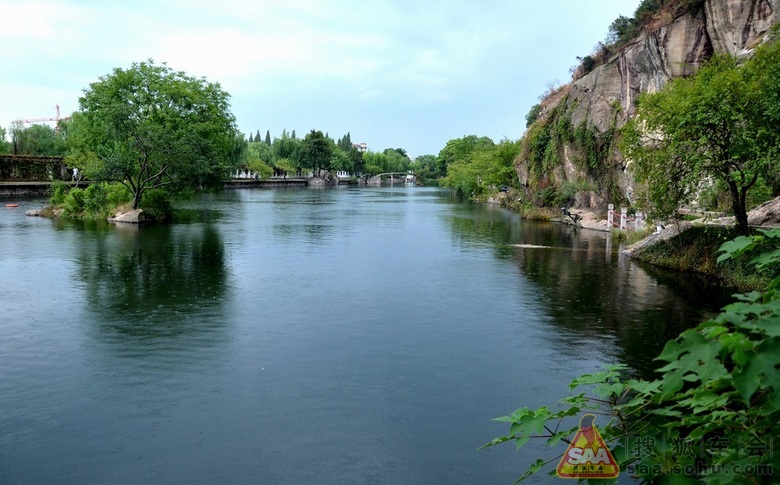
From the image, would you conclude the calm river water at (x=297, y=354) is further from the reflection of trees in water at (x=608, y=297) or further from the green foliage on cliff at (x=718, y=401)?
the green foliage on cliff at (x=718, y=401)

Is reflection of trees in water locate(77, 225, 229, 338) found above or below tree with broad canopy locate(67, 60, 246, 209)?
below

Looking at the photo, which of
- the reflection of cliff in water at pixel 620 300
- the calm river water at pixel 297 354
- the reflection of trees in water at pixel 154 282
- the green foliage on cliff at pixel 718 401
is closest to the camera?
the green foliage on cliff at pixel 718 401

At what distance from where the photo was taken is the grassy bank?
20.2m

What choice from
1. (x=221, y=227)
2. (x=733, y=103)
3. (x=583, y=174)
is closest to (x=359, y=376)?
(x=733, y=103)

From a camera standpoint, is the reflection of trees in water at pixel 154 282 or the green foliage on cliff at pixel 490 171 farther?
the green foliage on cliff at pixel 490 171

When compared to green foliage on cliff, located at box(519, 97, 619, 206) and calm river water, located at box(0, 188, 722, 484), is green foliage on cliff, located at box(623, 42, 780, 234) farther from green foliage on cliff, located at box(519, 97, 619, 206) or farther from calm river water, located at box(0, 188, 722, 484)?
green foliage on cliff, located at box(519, 97, 619, 206)

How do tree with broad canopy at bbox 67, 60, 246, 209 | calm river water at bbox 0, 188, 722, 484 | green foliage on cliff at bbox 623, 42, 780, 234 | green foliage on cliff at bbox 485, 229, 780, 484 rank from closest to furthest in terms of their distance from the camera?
1. green foliage on cliff at bbox 485, 229, 780, 484
2. calm river water at bbox 0, 188, 722, 484
3. green foliage on cliff at bbox 623, 42, 780, 234
4. tree with broad canopy at bbox 67, 60, 246, 209

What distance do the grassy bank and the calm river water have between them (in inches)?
44.7

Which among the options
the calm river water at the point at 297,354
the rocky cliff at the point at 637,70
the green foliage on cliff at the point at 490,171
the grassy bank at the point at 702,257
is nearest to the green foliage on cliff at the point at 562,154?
the rocky cliff at the point at 637,70

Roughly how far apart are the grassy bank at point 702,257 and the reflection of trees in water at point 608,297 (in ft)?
2.70

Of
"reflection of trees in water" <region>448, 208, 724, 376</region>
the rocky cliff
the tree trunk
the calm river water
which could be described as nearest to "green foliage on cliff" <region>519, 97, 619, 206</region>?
the rocky cliff

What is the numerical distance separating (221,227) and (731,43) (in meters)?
33.6

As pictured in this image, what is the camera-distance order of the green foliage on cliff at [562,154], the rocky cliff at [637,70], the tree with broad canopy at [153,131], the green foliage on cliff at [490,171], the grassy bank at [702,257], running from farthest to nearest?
1. the green foliage on cliff at [490,171]
2. the green foliage on cliff at [562,154]
3. the tree with broad canopy at [153,131]
4. the rocky cliff at [637,70]
5. the grassy bank at [702,257]

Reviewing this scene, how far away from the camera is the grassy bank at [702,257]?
20.2 metres
